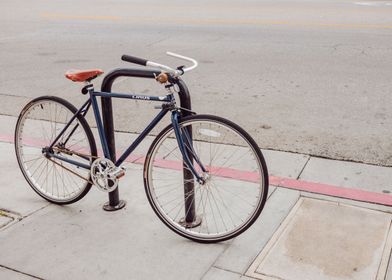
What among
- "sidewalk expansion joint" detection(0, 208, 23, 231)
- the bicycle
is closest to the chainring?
the bicycle

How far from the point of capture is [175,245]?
400 cm

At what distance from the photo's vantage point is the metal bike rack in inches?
151

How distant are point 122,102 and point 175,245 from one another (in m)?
4.23

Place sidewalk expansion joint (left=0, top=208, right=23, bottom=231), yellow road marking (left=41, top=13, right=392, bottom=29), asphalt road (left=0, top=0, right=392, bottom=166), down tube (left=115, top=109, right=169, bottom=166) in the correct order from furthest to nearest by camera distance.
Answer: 1. yellow road marking (left=41, top=13, right=392, bottom=29)
2. asphalt road (left=0, top=0, right=392, bottom=166)
3. sidewalk expansion joint (left=0, top=208, right=23, bottom=231)
4. down tube (left=115, top=109, right=169, bottom=166)

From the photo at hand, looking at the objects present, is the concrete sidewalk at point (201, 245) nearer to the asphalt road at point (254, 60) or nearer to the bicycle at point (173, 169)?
the bicycle at point (173, 169)

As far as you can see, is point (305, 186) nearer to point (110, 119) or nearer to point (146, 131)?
point (146, 131)

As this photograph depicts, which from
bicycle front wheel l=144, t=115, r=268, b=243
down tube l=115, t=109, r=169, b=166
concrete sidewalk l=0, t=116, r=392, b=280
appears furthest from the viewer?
down tube l=115, t=109, r=169, b=166

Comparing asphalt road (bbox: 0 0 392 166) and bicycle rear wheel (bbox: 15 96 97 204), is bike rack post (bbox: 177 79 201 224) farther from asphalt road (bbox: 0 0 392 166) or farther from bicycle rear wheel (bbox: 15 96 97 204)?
asphalt road (bbox: 0 0 392 166)

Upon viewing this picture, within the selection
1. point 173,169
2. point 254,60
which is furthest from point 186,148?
point 254,60

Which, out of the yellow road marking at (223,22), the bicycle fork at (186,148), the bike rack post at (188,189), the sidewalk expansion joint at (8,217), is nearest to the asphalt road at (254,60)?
the yellow road marking at (223,22)

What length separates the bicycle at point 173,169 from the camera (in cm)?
382

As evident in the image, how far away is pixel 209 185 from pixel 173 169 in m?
0.84

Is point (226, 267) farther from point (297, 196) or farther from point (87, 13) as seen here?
point (87, 13)

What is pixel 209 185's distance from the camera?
4520 mm
